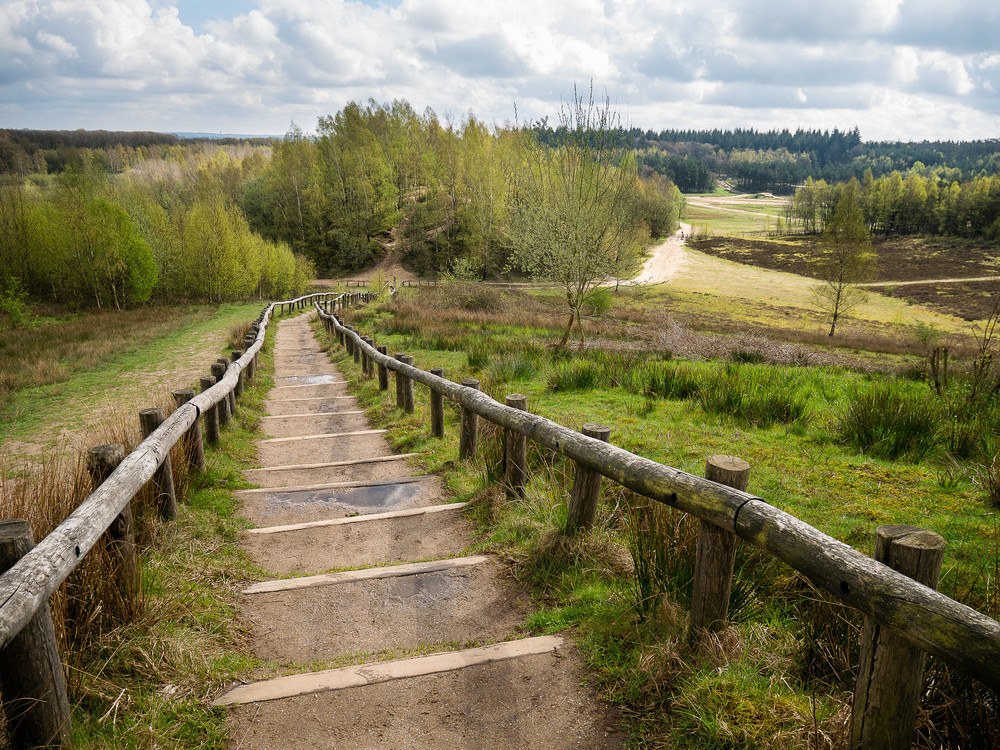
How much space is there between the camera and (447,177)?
5875 centimetres

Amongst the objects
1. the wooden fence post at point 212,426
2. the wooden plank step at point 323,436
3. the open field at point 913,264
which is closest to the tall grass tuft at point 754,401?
the wooden plank step at point 323,436

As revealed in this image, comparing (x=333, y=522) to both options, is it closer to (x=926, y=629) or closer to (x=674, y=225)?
(x=926, y=629)

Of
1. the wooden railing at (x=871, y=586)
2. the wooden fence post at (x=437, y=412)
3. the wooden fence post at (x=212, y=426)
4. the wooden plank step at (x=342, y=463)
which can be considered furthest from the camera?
the wooden fence post at (x=437, y=412)

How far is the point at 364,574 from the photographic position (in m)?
3.91

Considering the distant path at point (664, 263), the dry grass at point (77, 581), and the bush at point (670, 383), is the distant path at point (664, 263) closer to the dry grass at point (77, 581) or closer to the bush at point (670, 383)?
the bush at point (670, 383)

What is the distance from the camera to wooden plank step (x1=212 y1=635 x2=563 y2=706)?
2717mm

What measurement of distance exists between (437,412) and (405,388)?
1468mm

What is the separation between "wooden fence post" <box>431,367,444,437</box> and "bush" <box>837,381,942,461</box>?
4944mm

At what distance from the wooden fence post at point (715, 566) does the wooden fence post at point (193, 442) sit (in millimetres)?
4767

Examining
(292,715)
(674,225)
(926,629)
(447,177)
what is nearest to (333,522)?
(292,715)

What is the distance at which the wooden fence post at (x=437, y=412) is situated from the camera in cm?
680

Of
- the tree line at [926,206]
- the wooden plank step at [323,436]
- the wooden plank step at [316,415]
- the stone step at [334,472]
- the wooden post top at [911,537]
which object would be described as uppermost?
the tree line at [926,206]

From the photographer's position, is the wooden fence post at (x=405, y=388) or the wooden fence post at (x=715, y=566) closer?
the wooden fence post at (x=715, y=566)

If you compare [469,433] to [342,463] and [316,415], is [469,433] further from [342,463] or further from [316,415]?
[316,415]
